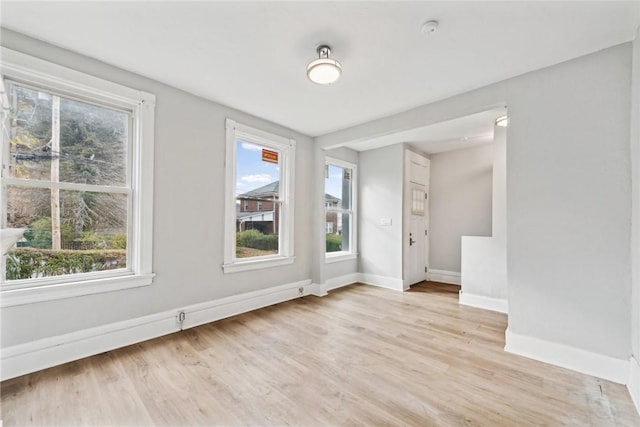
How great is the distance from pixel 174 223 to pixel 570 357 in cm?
398

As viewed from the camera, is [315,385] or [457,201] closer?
[315,385]

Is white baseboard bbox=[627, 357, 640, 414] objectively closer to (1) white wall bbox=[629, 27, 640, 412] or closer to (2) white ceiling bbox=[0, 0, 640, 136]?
(1) white wall bbox=[629, 27, 640, 412]

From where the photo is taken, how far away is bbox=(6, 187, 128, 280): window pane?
7.13ft

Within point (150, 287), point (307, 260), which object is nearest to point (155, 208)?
point (150, 287)

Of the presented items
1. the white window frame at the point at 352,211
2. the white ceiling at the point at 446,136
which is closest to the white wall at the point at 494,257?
the white ceiling at the point at 446,136

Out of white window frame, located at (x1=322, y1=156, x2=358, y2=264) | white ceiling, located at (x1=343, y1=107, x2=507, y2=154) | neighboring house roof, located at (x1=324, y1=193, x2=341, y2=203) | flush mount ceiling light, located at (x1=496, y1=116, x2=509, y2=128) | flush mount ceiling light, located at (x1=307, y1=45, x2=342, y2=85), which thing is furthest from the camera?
white window frame, located at (x1=322, y1=156, x2=358, y2=264)

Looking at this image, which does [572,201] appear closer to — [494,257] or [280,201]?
[494,257]

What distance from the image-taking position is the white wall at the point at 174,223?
219cm

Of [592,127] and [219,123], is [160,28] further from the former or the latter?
[592,127]

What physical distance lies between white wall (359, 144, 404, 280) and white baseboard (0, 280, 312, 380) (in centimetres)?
247

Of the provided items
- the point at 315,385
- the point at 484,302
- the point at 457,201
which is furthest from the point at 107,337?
the point at 457,201

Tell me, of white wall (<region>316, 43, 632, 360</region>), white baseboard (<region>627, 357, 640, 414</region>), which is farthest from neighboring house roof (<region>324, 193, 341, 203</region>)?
white baseboard (<region>627, 357, 640, 414</region>)

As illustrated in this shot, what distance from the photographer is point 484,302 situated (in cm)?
385

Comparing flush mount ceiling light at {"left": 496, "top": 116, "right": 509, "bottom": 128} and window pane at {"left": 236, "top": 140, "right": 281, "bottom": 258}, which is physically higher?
flush mount ceiling light at {"left": 496, "top": 116, "right": 509, "bottom": 128}
